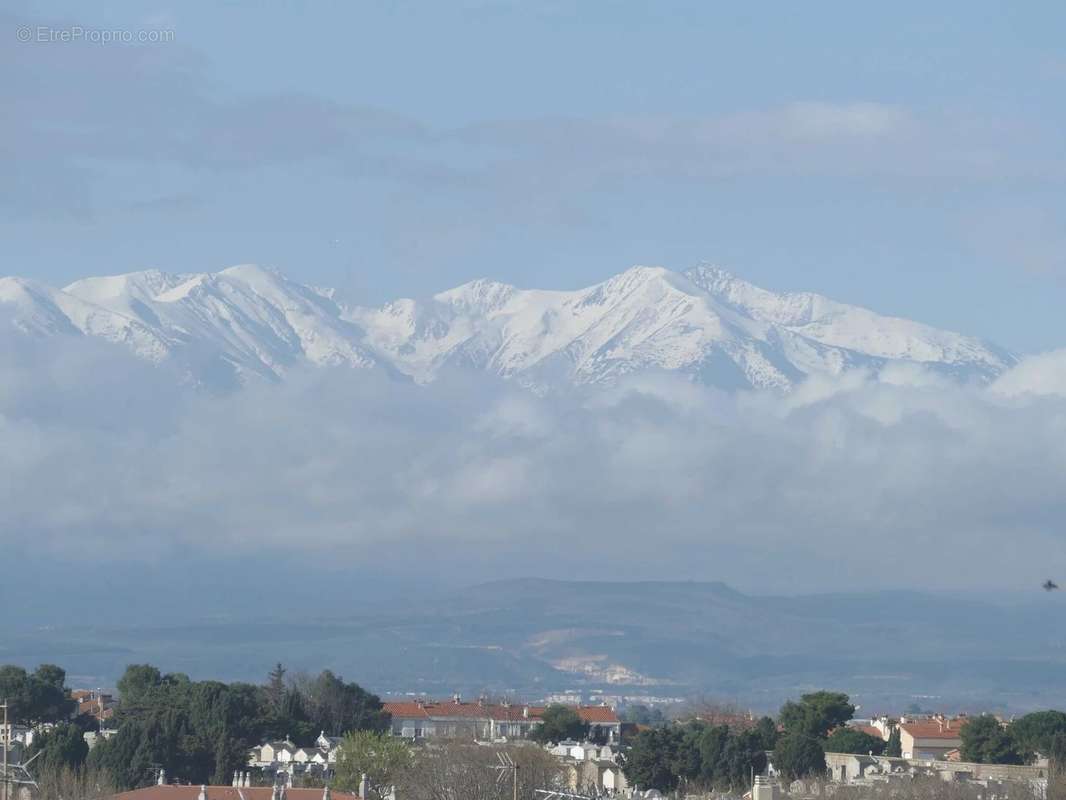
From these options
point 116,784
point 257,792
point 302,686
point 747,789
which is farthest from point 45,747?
point 302,686

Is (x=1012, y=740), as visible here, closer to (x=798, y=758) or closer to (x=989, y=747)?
(x=989, y=747)

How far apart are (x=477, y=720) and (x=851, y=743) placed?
25589 mm

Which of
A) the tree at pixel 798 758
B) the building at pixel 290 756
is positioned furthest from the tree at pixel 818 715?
the building at pixel 290 756

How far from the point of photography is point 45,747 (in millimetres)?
75438

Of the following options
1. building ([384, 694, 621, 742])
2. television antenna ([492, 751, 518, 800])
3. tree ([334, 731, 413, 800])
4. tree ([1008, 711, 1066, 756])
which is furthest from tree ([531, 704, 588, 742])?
television antenna ([492, 751, 518, 800])

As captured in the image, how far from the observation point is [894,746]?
307 ft

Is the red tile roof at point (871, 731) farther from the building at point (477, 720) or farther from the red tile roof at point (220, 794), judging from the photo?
the red tile roof at point (220, 794)

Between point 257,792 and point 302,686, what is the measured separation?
53608 mm

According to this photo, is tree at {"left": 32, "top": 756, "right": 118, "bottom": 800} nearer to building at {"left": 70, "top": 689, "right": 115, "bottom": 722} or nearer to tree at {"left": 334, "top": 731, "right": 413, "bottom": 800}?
tree at {"left": 334, "top": 731, "right": 413, "bottom": 800}

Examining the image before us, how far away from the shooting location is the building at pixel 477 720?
4136 inches

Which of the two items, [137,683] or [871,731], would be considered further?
[871,731]

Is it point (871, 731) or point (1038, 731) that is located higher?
point (871, 731)

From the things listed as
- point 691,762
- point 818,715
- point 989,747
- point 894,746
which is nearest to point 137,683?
point 818,715

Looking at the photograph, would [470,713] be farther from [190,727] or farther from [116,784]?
[116,784]
